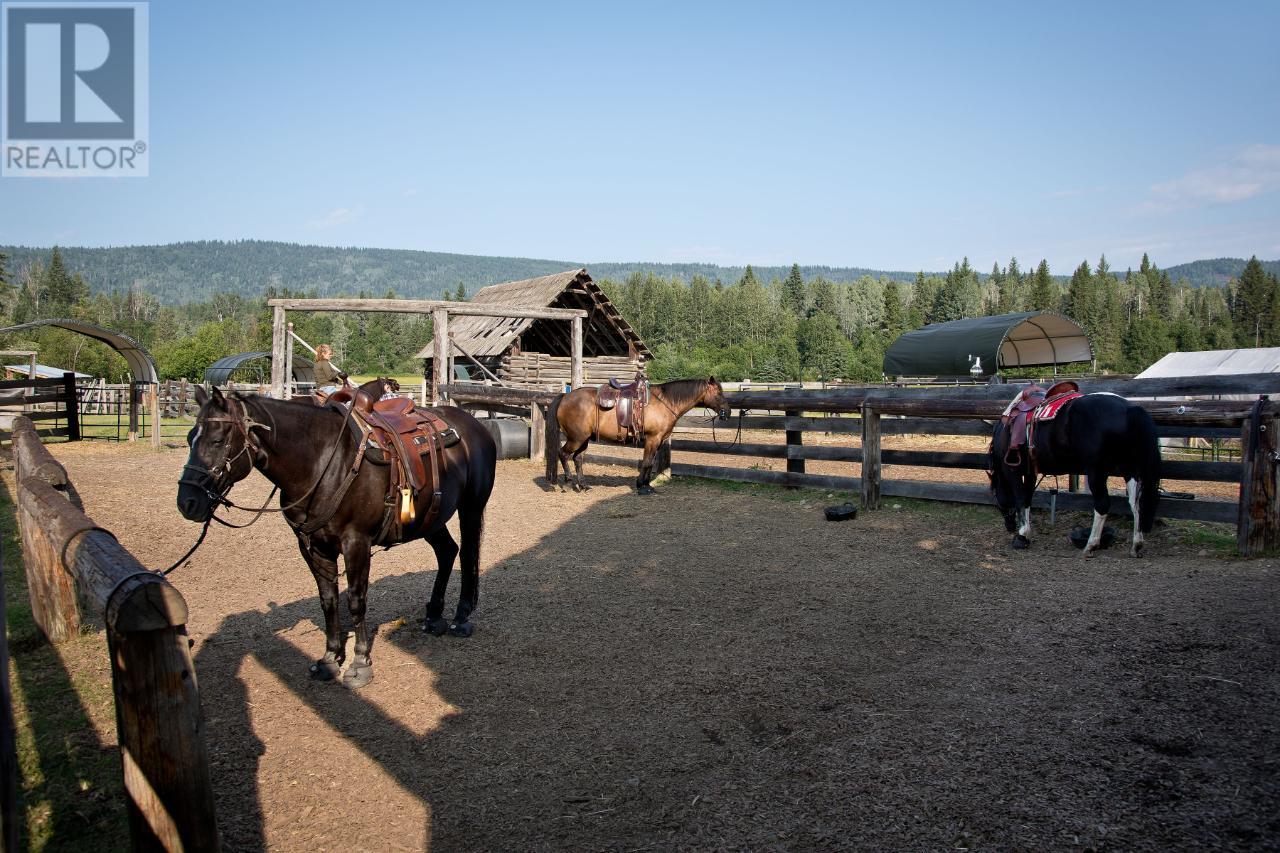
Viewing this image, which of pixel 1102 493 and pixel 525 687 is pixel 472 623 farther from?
pixel 1102 493

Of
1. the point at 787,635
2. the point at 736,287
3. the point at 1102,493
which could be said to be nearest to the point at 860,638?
the point at 787,635

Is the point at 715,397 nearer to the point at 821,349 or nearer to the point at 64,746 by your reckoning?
the point at 64,746

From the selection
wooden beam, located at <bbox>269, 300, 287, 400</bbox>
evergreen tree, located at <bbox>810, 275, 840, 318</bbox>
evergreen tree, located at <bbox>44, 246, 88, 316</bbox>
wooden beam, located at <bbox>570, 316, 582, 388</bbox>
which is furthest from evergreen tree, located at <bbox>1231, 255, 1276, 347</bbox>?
evergreen tree, located at <bbox>44, 246, 88, 316</bbox>

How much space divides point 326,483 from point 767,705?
3005 millimetres

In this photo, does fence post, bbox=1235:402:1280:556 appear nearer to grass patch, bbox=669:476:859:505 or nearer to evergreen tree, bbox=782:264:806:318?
grass patch, bbox=669:476:859:505

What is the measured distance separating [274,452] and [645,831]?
9.89 ft

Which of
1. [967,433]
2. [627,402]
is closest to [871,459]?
[967,433]

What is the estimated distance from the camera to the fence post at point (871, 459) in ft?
34.0

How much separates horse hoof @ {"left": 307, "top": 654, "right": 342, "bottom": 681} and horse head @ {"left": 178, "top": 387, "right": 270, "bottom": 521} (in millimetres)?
1323

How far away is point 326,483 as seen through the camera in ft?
15.7

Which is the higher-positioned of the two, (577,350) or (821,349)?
(821,349)

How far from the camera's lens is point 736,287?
115938 millimetres

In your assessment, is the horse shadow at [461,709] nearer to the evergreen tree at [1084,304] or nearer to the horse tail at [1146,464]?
the horse tail at [1146,464]

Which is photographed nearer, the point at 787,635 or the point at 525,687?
the point at 525,687
